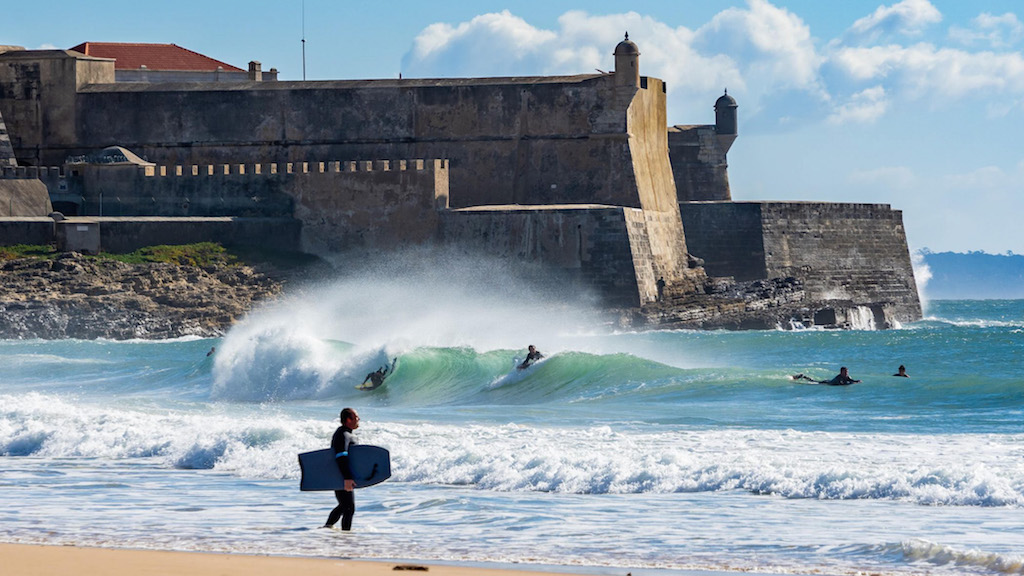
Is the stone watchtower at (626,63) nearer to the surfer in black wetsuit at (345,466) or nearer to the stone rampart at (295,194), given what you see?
the stone rampart at (295,194)

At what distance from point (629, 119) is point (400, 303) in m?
6.40

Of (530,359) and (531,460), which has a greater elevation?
(530,359)

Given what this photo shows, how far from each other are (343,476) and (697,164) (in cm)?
3182

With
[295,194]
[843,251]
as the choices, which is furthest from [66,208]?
[843,251]

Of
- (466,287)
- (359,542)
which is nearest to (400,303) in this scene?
(466,287)

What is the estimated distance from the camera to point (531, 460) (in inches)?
436

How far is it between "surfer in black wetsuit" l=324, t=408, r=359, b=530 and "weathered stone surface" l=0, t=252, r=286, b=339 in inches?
805

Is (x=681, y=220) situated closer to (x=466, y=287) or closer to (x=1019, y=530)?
(x=466, y=287)

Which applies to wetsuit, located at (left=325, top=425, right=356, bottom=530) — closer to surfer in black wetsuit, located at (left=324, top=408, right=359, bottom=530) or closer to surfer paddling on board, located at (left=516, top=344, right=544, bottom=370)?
surfer in black wetsuit, located at (left=324, top=408, right=359, bottom=530)

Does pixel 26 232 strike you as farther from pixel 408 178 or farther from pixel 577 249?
pixel 577 249

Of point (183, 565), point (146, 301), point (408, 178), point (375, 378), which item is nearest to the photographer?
point (183, 565)

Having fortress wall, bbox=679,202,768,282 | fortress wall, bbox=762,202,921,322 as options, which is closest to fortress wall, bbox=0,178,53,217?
fortress wall, bbox=679,202,768,282

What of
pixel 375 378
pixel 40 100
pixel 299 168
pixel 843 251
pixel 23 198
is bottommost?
pixel 375 378

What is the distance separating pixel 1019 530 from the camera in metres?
8.80
